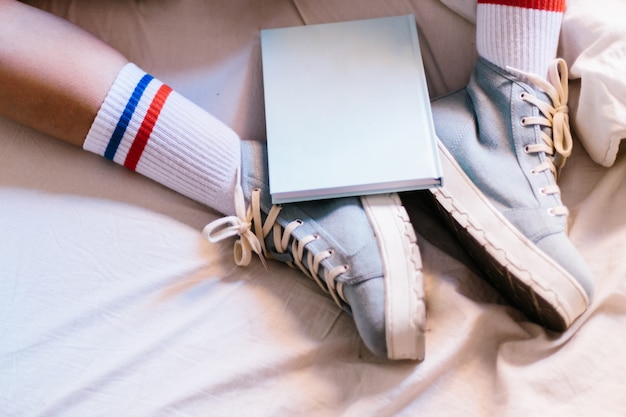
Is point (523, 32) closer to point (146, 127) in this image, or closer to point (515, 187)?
point (515, 187)

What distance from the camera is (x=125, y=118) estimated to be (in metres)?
0.64

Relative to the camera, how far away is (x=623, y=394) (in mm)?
548

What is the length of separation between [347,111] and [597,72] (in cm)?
27

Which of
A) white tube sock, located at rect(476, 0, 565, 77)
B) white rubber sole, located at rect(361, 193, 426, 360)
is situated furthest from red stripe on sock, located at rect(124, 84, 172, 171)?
white tube sock, located at rect(476, 0, 565, 77)

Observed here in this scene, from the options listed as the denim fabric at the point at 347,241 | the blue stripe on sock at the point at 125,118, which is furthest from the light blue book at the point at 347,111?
the blue stripe on sock at the point at 125,118

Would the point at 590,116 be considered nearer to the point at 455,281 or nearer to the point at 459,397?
the point at 455,281

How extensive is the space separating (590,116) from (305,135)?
31 centimetres

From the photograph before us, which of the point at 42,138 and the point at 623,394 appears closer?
the point at 623,394

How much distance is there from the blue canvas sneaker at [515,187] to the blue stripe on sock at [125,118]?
0.33 m

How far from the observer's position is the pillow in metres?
0.62

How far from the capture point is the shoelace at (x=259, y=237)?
633 mm

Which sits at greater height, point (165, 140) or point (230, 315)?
point (165, 140)

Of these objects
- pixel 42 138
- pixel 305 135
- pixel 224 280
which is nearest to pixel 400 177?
pixel 305 135

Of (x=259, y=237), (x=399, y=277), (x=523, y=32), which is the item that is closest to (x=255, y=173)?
(x=259, y=237)
